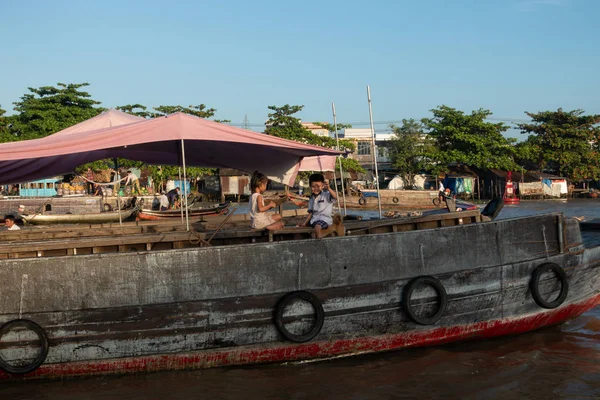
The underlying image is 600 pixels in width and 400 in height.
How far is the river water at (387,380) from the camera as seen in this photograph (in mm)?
5785

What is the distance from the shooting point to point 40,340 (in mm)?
5738

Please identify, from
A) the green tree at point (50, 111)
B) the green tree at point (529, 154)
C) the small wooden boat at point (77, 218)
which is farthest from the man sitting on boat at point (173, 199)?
the green tree at point (529, 154)

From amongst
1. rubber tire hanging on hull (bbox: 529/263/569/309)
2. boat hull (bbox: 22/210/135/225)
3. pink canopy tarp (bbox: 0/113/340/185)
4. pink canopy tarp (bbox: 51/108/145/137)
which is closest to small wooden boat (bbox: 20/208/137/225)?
boat hull (bbox: 22/210/135/225)

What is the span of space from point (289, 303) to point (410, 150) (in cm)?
4558

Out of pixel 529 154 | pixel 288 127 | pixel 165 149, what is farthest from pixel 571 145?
pixel 165 149

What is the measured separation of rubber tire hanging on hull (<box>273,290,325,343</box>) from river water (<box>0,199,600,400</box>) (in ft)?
1.34

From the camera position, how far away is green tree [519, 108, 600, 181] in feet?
150

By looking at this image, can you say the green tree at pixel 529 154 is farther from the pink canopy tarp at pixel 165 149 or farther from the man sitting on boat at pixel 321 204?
the man sitting on boat at pixel 321 204

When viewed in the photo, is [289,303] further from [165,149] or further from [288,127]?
[288,127]

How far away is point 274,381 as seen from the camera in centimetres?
611

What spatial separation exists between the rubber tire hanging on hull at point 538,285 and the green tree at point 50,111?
3805 centimetres

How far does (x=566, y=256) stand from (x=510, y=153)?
4048 cm

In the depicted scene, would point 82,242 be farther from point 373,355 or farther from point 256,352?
point 373,355

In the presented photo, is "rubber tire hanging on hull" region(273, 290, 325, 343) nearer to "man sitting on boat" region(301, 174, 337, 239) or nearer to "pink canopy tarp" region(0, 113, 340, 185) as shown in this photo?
"man sitting on boat" region(301, 174, 337, 239)
